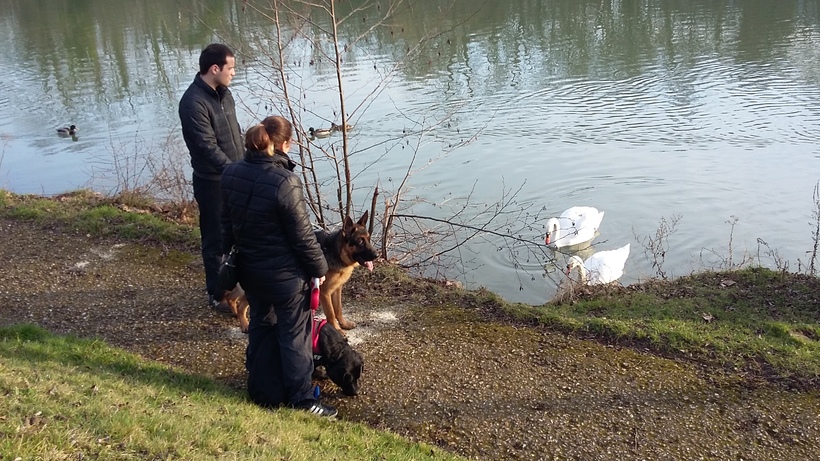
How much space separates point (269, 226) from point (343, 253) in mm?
1315

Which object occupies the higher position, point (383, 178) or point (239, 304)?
point (239, 304)

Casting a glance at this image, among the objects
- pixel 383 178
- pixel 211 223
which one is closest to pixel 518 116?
pixel 383 178

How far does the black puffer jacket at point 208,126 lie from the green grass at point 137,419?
64.9 inches

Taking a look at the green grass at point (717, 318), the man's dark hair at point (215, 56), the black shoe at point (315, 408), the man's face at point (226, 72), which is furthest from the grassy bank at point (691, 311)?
the man's dark hair at point (215, 56)

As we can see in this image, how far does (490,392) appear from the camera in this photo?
5203 millimetres

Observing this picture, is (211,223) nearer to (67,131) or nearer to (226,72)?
(226,72)

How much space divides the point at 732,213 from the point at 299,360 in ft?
Result: 31.3

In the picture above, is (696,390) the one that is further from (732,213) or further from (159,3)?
(159,3)

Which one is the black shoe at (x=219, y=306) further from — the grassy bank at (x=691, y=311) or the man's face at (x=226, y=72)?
the man's face at (x=226, y=72)

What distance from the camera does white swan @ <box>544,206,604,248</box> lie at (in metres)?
10.8

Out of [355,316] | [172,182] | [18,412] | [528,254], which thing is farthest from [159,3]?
[18,412]

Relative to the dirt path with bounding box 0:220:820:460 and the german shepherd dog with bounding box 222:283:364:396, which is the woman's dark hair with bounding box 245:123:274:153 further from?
the dirt path with bounding box 0:220:820:460

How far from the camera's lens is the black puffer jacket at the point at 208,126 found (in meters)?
5.51

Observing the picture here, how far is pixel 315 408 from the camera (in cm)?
A: 470
